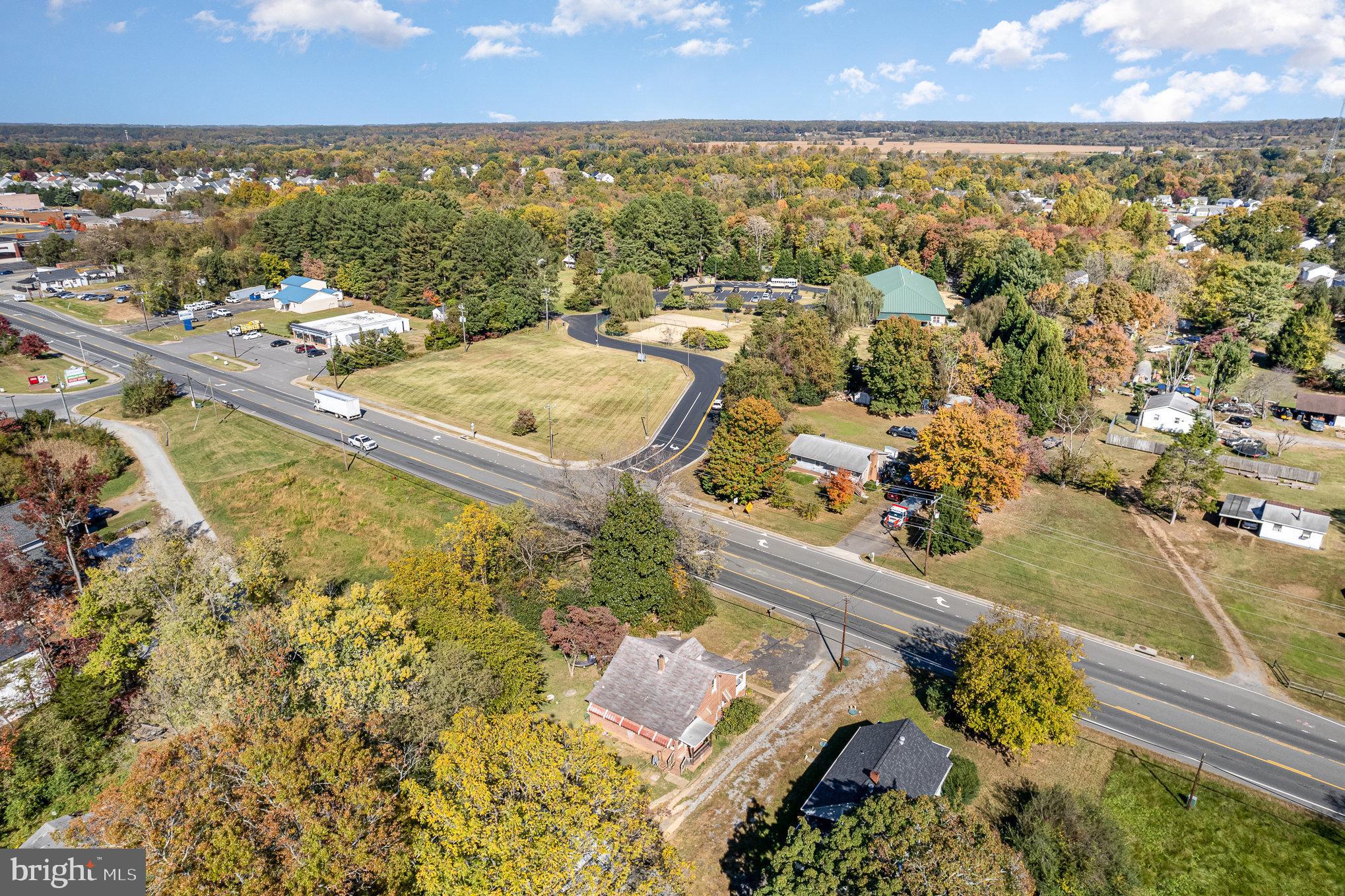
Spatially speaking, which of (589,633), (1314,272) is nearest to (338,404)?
(589,633)

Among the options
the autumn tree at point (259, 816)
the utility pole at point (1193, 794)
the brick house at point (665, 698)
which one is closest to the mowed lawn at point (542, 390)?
the brick house at point (665, 698)

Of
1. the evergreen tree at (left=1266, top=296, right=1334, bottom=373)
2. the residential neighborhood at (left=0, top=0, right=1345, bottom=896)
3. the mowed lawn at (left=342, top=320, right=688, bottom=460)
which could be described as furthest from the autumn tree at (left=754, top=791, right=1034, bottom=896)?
the evergreen tree at (left=1266, top=296, right=1334, bottom=373)

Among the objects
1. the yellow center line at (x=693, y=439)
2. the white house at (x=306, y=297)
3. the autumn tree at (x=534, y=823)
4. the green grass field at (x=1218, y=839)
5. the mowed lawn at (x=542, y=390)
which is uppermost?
the white house at (x=306, y=297)

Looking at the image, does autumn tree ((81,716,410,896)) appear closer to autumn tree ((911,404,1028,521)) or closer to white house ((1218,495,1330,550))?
autumn tree ((911,404,1028,521))

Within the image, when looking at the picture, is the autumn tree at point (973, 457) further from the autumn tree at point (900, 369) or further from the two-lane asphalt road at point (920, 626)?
the autumn tree at point (900, 369)

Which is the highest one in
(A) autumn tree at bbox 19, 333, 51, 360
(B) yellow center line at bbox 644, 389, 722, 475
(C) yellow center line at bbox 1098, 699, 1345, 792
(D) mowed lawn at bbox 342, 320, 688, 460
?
(A) autumn tree at bbox 19, 333, 51, 360

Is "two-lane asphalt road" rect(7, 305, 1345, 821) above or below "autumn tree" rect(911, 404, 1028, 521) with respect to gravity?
below
